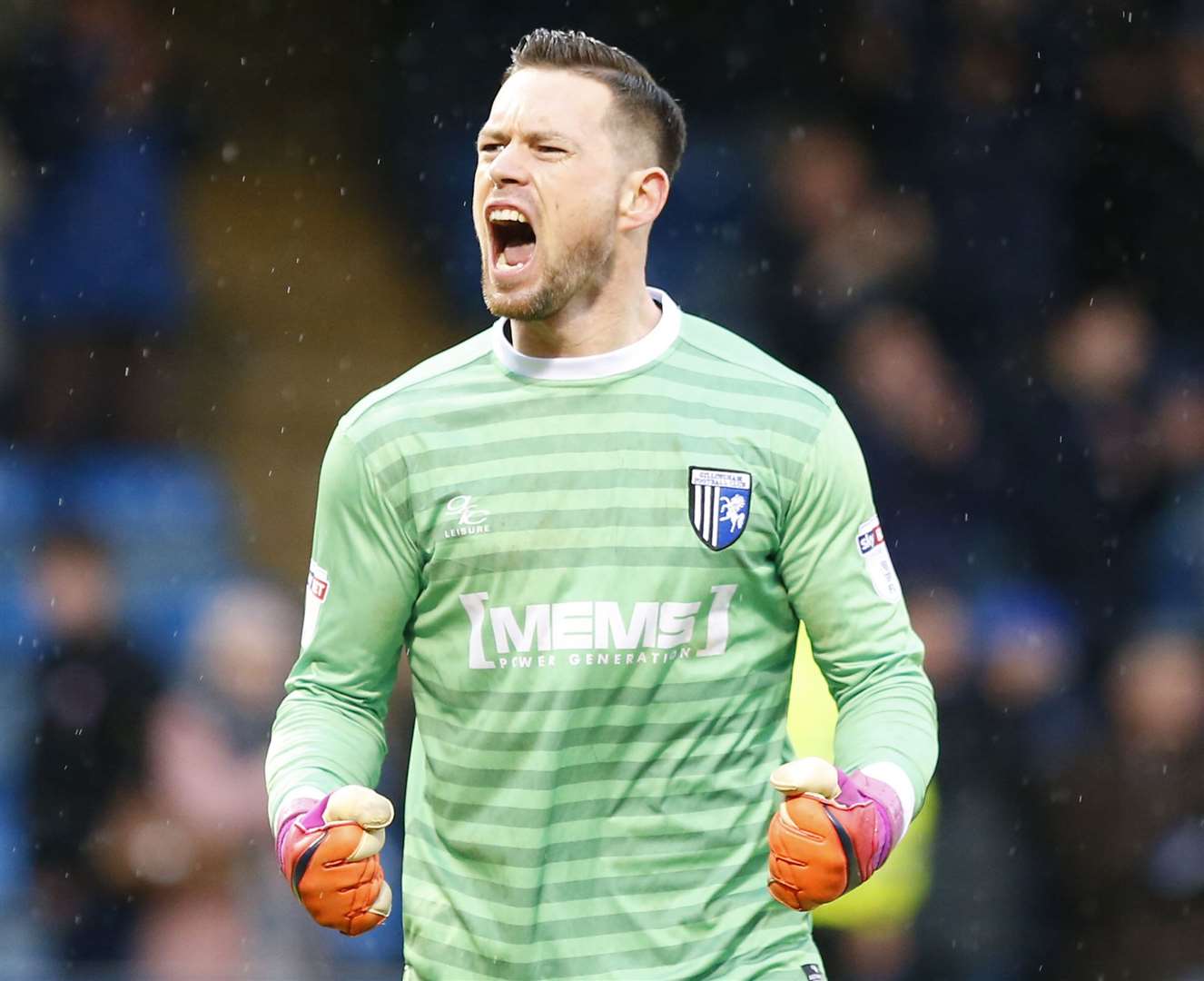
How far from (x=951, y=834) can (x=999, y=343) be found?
4.97 feet

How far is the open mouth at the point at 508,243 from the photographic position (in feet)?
9.98

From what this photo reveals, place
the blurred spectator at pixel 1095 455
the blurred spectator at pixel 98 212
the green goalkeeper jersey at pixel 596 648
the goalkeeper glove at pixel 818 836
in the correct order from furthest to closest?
the blurred spectator at pixel 98 212 < the blurred spectator at pixel 1095 455 < the green goalkeeper jersey at pixel 596 648 < the goalkeeper glove at pixel 818 836

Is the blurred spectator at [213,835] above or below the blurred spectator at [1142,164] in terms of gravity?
below

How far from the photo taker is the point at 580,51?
316 cm

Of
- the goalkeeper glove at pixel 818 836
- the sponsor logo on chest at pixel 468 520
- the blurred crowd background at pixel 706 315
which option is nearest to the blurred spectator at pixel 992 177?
the blurred crowd background at pixel 706 315

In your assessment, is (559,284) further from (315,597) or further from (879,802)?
(879,802)

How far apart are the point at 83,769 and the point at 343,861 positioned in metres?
3.05

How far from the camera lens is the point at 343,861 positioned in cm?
264

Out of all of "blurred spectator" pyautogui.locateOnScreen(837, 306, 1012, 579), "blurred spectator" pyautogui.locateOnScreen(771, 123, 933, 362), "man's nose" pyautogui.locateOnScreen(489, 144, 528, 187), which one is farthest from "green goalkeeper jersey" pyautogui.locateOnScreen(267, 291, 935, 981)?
"blurred spectator" pyautogui.locateOnScreen(771, 123, 933, 362)

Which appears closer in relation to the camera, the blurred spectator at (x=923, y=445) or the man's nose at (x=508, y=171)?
the man's nose at (x=508, y=171)

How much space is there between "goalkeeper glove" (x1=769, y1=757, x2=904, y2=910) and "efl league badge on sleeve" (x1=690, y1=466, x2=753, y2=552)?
458mm

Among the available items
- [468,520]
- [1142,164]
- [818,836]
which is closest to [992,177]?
[1142,164]

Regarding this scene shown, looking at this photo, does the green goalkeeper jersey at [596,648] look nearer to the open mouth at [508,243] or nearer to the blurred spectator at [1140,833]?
the open mouth at [508,243]

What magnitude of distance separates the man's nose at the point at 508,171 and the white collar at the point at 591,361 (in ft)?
0.85
